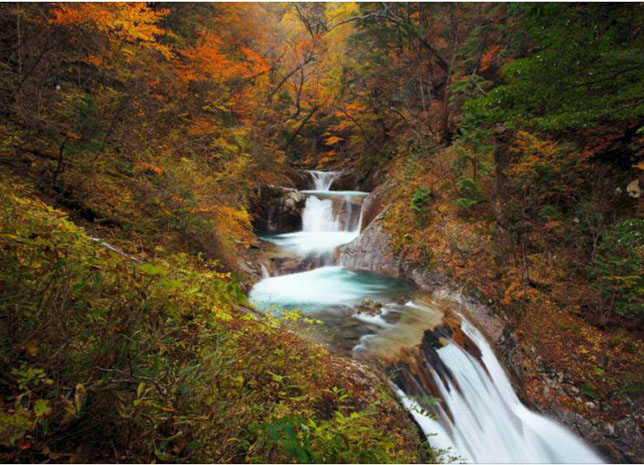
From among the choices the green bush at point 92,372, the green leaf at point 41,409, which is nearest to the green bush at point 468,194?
the green bush at point 92,372

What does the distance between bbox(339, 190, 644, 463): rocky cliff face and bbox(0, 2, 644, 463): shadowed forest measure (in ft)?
0.17

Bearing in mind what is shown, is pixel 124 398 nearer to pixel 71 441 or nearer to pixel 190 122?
pixel 71 441

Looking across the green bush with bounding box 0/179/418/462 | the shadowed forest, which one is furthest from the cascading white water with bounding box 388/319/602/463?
the green bush with bounding box 0/179/418/462

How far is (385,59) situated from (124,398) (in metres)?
16.0

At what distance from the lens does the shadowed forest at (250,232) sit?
1.45 meters

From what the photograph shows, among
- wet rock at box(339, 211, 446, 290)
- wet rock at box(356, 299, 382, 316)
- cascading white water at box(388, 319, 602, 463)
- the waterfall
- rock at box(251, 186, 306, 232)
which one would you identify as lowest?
cascading white water at box(388, 319, 602, 463)

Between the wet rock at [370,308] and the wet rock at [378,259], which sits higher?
the wet rock at [378,259]

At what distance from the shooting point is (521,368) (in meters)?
6.82

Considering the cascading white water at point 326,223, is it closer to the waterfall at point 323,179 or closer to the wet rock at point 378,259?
the wet rock at point 378,259

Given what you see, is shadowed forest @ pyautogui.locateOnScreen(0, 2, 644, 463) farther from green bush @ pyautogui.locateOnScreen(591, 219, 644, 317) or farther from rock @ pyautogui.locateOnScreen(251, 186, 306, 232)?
rock @ pyautogui.locateOnScreen(251, 186, 306, 232)

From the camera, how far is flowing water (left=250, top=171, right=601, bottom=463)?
450 centimetres

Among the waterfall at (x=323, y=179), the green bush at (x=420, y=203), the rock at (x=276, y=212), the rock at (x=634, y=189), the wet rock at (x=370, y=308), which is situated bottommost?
the wet rock at (x=370, y=308)

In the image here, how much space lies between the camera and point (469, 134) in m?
9.84

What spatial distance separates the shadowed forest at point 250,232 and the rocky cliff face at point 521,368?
0.05 metres
